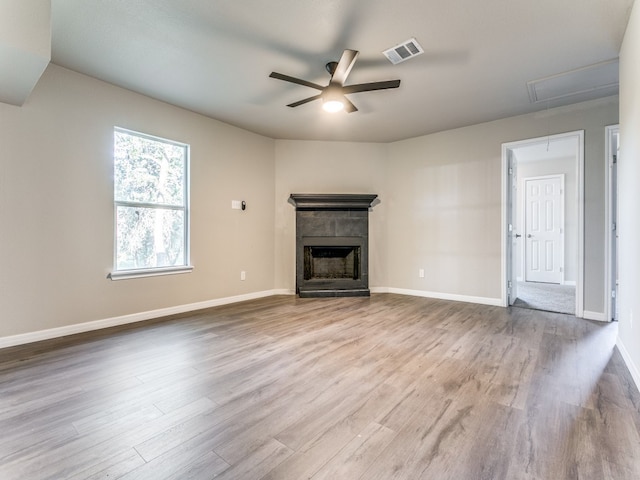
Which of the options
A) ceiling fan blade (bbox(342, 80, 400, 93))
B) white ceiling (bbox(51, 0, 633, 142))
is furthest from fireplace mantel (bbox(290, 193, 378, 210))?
ceiling fan blade (bbox(342, 80, 400, 93))

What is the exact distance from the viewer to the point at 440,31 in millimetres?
2365

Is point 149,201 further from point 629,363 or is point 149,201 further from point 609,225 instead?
point 609,225

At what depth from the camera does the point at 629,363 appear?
221 centimetres

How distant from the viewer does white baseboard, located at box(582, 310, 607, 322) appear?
3.49 metres

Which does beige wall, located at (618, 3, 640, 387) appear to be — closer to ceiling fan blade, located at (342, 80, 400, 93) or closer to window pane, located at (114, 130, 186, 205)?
ceiling fan blade, located at (342, 80, 400, 93)

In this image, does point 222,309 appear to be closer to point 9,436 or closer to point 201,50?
point 9,436

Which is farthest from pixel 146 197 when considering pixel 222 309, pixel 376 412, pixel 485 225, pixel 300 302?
pixel 485 225

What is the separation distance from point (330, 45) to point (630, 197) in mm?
Result: 2606

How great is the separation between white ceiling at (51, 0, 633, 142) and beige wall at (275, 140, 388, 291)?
1413 millimetres

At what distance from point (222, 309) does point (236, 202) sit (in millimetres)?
1575

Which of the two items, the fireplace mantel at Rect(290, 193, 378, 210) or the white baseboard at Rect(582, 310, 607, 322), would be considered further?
the fireplace mantel at Rect(290, 193, 378, 210)

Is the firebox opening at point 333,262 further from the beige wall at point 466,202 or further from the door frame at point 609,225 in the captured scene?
the door frame at point 609,225

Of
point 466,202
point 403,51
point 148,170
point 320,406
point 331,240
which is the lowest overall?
point 320,406

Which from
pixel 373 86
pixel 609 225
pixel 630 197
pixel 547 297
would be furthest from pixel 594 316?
pixel 373 86
